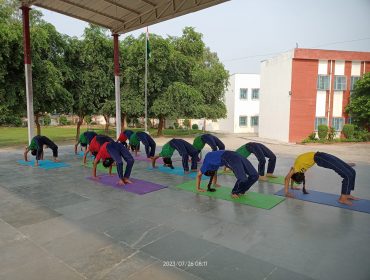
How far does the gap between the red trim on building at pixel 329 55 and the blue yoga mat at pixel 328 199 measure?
15689 mm

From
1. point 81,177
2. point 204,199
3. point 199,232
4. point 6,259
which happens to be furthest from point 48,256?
point 81,177

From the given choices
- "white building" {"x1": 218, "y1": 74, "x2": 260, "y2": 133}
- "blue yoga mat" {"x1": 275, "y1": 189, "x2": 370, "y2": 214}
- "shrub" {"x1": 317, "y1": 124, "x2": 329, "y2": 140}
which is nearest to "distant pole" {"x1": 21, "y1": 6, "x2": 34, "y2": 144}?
"blue yoga mat" {"x1": 275, "y1": 189, "x2": 370, "y2": 214}

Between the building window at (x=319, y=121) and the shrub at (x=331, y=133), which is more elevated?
the building window at (x=319, y=121)

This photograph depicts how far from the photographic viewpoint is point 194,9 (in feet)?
36.3

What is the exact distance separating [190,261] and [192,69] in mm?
21382

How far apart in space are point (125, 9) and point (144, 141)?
19.9 feet

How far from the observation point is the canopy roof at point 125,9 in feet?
37.7

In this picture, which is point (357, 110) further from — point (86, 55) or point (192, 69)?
point (86, 55)

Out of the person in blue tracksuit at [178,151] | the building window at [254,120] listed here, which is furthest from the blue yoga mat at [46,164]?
the building window at [254,120]

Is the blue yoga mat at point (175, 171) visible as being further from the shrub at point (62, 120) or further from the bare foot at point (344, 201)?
the shrub at point (62, 120)

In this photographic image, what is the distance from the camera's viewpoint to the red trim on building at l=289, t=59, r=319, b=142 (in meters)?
20.5

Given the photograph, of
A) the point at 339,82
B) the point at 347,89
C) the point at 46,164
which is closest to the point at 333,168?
the point at 46,164

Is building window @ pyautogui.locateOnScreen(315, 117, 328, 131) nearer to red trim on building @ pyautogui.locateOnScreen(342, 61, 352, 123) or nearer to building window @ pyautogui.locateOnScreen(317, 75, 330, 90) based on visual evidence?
red trim on building @ pyautogui.locateOnScreen(342, 61, 352, 123)

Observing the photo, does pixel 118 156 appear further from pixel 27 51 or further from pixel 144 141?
pixel 27 51
